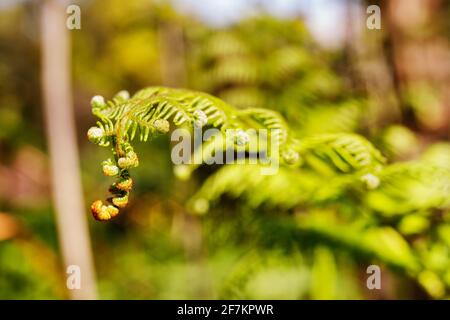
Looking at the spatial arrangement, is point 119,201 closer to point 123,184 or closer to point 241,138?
point 123,184

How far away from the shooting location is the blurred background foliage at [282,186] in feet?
4.10

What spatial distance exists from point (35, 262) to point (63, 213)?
0.57 m

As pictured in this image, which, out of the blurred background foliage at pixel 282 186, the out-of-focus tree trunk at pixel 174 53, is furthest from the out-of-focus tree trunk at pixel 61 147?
the out-of-focus tree trunk at pixel 174 53

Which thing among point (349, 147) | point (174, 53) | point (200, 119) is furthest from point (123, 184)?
point (174, 53)

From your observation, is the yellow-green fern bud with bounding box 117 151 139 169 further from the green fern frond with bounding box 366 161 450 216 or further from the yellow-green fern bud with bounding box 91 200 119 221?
the green fern frond with bounding box 366 161 450 216

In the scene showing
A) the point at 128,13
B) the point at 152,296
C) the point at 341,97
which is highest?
the point at 128,13

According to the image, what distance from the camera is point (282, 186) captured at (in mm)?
1312

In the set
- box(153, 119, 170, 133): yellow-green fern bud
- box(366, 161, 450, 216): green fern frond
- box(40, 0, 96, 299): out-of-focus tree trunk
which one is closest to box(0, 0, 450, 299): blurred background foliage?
box(366, 161, 450, 216): green fern frond

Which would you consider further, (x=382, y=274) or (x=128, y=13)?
(x=128, y=13)

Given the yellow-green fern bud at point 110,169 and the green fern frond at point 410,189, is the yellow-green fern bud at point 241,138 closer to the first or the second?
the yellow-green fern bud at point 110,169

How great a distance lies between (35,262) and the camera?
8.74 ft

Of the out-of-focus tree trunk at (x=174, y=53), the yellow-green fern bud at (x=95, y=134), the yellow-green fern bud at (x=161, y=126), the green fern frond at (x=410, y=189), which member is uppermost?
the out-of-focus tree trunk at (x=174, y=53)
